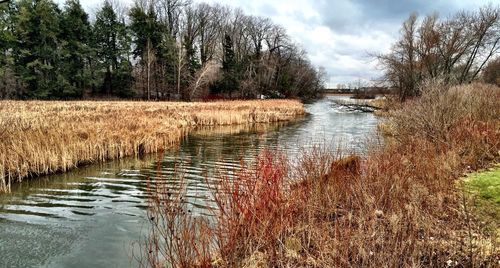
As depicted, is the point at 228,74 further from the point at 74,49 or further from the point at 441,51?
the point at 441,51

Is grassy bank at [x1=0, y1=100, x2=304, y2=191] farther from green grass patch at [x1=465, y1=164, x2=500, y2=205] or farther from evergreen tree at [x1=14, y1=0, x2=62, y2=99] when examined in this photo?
evergreen tree at [x1=14, y1=0, x2=62, y2=99]

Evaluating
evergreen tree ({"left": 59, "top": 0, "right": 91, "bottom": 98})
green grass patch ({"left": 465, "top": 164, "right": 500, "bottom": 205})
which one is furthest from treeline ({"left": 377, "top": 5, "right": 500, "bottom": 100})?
evergreen tree ({"left": 59, "top": 0, "right": 91, "bottom": 98})

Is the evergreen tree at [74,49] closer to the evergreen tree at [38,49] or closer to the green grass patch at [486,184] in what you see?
the evergreen tree at [38,49]

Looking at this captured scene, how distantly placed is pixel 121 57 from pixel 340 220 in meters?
42.3

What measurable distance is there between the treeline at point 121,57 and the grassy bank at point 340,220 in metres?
30.7

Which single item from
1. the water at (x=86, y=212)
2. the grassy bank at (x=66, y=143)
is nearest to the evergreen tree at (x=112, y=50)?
the grassy bank at (x=66, y=143)

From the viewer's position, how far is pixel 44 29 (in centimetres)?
3481

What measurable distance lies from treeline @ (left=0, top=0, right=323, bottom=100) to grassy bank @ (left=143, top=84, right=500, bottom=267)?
30.7 meters

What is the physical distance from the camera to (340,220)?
4.51 m

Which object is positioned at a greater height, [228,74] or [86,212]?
[228,74]

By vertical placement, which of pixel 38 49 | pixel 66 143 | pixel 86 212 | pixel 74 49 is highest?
pixel 74 49

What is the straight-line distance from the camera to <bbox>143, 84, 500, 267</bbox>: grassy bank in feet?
11.2

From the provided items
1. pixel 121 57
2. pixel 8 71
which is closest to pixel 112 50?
pixel 121 57

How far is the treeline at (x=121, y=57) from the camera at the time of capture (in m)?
35.1
